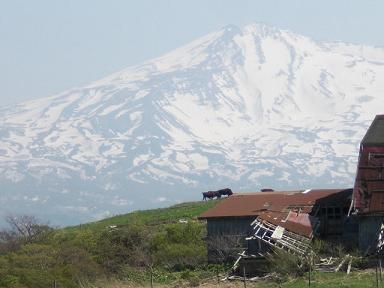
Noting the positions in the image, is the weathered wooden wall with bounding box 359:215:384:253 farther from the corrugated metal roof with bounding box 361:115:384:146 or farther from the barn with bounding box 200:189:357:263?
the corrugated metal roof with bounding box 361:115:384:146

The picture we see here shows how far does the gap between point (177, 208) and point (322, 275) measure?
36.5 m

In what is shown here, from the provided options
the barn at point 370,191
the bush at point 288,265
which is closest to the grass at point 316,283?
the bush at point 288,265

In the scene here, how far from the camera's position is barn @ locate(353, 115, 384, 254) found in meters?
57.0

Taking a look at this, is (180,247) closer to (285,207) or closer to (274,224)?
(274,224)

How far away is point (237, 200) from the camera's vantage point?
67.0 metres

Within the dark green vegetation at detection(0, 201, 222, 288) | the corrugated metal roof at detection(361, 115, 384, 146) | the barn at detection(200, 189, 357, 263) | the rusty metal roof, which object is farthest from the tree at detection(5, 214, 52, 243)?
the corrugated metal roof at detection(361, 115, 384, 146)

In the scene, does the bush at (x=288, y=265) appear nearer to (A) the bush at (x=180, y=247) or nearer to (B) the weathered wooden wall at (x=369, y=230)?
(B) the weathered wooden wall at (x=369, y=230)

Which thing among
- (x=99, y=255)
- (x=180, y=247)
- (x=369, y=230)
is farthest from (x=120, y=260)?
(x=369, y=230)

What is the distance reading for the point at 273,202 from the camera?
65.1 m

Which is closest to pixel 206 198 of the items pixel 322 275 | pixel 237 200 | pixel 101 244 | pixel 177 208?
pixel 177 208

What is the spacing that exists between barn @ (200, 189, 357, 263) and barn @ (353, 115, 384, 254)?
7.48ft

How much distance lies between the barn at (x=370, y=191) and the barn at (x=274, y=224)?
2.28 m

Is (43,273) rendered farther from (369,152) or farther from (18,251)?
(369,152)

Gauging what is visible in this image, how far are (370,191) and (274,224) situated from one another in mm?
5289
